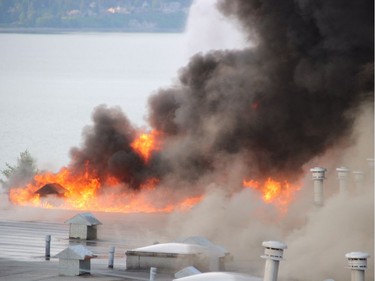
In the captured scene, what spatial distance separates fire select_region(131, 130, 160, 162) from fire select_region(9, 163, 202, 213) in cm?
154

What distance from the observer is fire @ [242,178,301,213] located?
159 feet

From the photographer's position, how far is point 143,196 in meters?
54.5

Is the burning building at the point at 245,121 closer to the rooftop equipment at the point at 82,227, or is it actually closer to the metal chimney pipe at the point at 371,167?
the metal chimney pipe at the point at 371,167

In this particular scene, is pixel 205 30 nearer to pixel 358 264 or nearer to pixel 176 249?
pixel 176 249

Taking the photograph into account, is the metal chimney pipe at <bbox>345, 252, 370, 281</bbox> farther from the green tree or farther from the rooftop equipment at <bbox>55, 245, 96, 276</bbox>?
the green tree

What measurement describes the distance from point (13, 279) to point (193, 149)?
2547 centimetres

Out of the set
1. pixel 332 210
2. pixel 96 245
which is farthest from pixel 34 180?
pixel 332 210

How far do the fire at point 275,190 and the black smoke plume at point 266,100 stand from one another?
3.61 ft

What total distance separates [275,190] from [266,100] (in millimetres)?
5667

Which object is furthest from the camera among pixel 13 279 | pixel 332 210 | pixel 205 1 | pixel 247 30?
→ pixel 205 1

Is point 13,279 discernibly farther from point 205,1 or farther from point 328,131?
point 205,1

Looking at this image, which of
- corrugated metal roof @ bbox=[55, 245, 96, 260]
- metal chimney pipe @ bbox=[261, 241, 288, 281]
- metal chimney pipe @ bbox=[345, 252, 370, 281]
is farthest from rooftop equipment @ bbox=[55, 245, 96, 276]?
metal chimney pipe @ bbox=[261, 241, 288, 281]

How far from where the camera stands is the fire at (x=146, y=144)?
57.1 metres

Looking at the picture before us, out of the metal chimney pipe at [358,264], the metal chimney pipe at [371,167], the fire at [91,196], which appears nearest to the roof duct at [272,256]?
the metal chimney pipe at [358,264]
